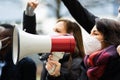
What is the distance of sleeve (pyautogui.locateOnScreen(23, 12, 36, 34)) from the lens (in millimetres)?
3338

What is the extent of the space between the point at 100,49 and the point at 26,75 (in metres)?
0.79

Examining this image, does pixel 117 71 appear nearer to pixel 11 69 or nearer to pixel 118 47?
pixel 118 47

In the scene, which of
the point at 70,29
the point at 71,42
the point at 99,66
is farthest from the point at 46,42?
the point at 70,29

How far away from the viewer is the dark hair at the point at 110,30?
9.01 feet

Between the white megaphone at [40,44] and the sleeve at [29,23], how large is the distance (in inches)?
23.9

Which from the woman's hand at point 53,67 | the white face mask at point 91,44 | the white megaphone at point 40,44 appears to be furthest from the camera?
the woman's hand at point 53,67

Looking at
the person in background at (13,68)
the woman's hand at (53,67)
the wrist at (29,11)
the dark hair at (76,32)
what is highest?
the wrist at (29,11)

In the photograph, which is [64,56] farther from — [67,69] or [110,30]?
[110,30]

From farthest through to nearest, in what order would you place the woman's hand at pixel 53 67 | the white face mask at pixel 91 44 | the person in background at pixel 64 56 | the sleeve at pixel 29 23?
the sleeve at pixel 29 23 → the person in background at pixel 64 56 → the woman's hand at pixel 53 67 → the white face mask at pixel 91 44

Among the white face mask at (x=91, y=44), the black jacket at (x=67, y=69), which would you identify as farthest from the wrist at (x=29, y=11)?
the white face mask at (x=91, y=44)

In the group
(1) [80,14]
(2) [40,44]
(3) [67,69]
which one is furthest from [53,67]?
(1) [80,14]

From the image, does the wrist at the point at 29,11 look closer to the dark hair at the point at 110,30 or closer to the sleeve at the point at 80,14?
the sleeve at the point at 80,14

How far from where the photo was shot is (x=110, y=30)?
276 cm

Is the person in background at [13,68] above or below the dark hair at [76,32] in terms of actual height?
below
